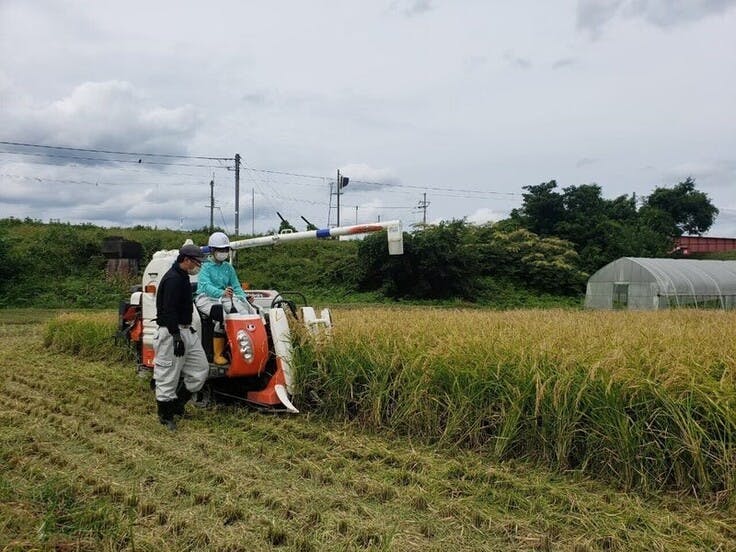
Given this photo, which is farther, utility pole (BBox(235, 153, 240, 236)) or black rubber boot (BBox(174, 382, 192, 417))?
utility pole (BBox(235, 153, 240, 236))

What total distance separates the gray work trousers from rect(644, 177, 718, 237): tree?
43521 millimetres

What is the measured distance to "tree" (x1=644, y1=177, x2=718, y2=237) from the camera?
144ft

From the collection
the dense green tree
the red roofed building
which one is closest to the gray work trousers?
the dense green tree

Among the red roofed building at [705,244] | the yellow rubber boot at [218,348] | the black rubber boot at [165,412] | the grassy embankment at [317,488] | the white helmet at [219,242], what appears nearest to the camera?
the grassy embankment at [317,488]

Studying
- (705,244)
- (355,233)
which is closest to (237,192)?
(355,233)

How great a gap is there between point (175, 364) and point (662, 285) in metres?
16.6

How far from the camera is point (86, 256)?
25.0 metres

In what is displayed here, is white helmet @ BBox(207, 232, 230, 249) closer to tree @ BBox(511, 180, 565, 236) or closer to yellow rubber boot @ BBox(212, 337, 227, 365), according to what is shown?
yellow rubber boot @ BBox(212, 337, 227, 365)

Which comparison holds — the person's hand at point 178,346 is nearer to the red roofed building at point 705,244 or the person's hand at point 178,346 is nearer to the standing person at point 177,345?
the standing person at point 177,345

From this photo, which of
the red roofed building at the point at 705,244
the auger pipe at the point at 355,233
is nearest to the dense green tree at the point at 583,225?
the red roofed building at the point at 705,244

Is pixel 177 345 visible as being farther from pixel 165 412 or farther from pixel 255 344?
pixel 255 344

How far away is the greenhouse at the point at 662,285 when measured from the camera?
18875 mm

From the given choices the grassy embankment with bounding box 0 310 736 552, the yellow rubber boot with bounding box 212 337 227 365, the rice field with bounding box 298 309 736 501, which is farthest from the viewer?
the yellow rubber boot with bounding box 212 337 227 365

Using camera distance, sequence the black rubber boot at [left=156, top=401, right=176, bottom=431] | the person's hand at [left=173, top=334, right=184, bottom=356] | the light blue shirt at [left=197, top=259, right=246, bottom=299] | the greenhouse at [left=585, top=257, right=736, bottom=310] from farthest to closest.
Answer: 1. the greenhouse at [left=585, top=257, right=736, bottom=310]
2. the light blue shirt at [left=197, top=259, right=246, bottom=299]
3. the person's hand at [left=173, top=334, right=184, bottom=356]
4. the black rubber boot at [left=156, top=401, right=176, bottom=431]
